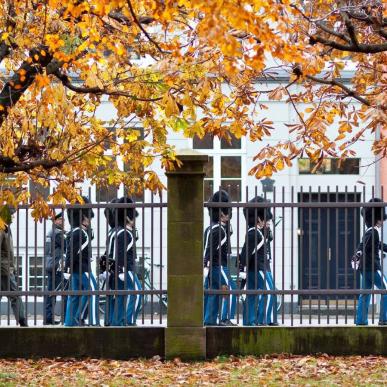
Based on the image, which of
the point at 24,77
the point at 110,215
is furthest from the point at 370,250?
the point at 24,77

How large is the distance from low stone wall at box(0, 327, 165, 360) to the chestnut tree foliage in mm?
1850

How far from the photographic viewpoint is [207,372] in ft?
43.0

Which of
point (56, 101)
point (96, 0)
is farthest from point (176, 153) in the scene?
point (96, 0)

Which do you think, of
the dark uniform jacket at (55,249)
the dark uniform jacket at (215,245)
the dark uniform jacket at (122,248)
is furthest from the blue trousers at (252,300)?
the dark uniform jacket at (55,249)

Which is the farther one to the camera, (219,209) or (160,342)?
(219,209)

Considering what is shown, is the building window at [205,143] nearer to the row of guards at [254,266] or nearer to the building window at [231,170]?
the building window at [231,170]

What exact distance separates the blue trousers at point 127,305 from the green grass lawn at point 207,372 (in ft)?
1.90

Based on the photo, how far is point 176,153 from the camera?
14.1 m

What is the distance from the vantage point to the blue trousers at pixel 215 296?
1441 centimetres

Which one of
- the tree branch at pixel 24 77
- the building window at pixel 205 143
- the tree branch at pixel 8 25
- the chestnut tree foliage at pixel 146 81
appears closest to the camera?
the chestnut tree foliage at pixel 146 81

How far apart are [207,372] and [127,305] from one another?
174 cm

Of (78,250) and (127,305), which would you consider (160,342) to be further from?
(78,250)

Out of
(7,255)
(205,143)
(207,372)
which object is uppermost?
(205,143)

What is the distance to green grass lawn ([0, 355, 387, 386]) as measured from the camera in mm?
12212
